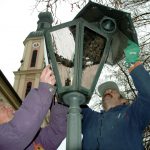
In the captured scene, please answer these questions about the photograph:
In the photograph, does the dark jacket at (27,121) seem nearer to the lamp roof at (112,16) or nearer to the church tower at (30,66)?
the lamp roof at (112,16)

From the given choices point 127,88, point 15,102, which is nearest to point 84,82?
point 127,88

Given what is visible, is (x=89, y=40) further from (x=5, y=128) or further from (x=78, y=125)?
(x=5, y=128)

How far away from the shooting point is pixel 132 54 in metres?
2.54

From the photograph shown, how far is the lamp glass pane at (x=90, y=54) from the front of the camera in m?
2.30

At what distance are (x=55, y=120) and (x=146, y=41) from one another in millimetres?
6815

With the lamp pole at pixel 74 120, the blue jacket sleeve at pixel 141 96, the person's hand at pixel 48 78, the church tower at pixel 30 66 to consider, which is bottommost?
the lamp pole at pixel 74 120

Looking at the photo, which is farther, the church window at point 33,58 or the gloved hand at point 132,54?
the church window at point 33,58

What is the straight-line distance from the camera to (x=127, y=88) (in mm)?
11281

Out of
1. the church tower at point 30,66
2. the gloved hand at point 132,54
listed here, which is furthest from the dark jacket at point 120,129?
the church tower at point 30,66

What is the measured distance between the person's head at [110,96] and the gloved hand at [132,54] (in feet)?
3.46

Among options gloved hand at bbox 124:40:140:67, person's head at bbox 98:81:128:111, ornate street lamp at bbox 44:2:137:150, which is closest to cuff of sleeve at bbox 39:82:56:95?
ornate street lamp at bbox 44:2:137:150

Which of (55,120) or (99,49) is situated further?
(55,120)

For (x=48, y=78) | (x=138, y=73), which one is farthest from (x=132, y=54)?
(x=48, y=78)

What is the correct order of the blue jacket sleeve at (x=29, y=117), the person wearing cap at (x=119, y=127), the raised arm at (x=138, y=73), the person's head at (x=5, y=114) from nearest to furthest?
the blue jacket sleeve at (x=29, y=117) → the raised arm at (x=138, y=73) → the person's head at (x=5, y=114) → the person wearing cap at (x=119, y=127)
